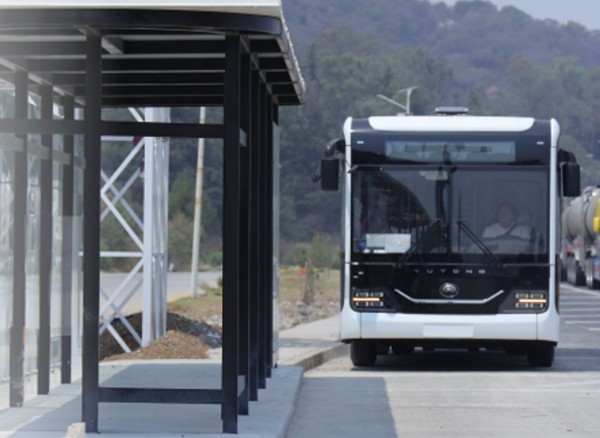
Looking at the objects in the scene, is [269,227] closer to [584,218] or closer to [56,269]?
[56,269]

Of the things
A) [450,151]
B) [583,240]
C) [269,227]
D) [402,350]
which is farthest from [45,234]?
[583,240]

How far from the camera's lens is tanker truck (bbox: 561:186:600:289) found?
48.3 m

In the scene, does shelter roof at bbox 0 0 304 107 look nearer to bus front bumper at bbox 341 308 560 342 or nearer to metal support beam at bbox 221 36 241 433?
metal support beam at bbox 221 36 241 433

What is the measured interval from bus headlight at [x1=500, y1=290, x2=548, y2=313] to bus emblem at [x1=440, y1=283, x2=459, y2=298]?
1.88 feet

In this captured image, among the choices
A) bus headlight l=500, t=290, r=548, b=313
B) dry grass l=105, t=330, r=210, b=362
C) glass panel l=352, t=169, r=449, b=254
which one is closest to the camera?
bus headlight l=500, t=290, r=548, b=313

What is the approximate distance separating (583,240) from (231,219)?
41.8 metres

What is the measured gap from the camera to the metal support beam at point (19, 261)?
479 inches

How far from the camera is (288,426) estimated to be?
12.5m

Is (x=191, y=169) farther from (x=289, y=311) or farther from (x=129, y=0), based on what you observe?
(x=129, y=0)

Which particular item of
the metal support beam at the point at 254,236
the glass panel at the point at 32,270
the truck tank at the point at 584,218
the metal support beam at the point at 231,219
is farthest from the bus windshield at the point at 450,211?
the truck tank at the point at 584,218

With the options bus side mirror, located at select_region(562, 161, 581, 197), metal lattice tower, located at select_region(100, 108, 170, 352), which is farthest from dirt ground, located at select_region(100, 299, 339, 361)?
bus side mirror, located at select_region(562, 161, 581, 197)

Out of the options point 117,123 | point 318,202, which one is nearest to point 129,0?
point 117,123

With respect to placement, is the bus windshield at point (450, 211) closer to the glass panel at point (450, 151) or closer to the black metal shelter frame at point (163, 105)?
the glass panel at point (450, 151)

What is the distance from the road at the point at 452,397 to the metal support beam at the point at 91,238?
93.0 inches
